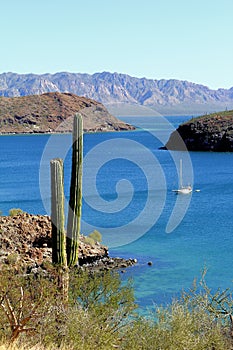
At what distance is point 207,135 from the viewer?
12019 centimetres

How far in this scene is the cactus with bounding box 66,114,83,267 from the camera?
17.7 metres

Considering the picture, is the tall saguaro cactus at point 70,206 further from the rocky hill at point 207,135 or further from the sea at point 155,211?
the rocky hill at point 207,135

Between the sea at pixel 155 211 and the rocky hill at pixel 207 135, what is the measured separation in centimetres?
1325

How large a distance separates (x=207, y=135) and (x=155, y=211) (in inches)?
2779

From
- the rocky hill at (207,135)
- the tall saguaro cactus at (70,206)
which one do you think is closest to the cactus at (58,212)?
the tall saguaro cactus at (70,206)

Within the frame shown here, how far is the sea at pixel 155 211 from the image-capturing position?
106ft

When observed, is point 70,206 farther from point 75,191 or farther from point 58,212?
point 58,212

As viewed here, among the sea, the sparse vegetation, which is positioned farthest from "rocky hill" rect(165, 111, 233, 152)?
the sparse vegetation

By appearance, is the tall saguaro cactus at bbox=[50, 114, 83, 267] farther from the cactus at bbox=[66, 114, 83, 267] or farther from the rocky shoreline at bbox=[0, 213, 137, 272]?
the rocky shoreline at bbox=[0, 213, 137, 272]

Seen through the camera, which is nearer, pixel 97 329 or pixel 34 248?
pixel 97 329

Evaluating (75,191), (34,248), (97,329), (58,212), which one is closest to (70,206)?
(75,191)

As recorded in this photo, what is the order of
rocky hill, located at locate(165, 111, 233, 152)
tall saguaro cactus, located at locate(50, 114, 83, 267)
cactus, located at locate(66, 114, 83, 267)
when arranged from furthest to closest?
rocky hill, located at locate(165, 111, 233, 152) → cactus, located at locate(66, 114, 83, 267) → tall saguaro cactus, located at locate(50, 114, 83, 267)

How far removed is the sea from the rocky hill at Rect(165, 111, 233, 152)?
43.5 feet

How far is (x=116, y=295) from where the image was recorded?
19.6 metres
